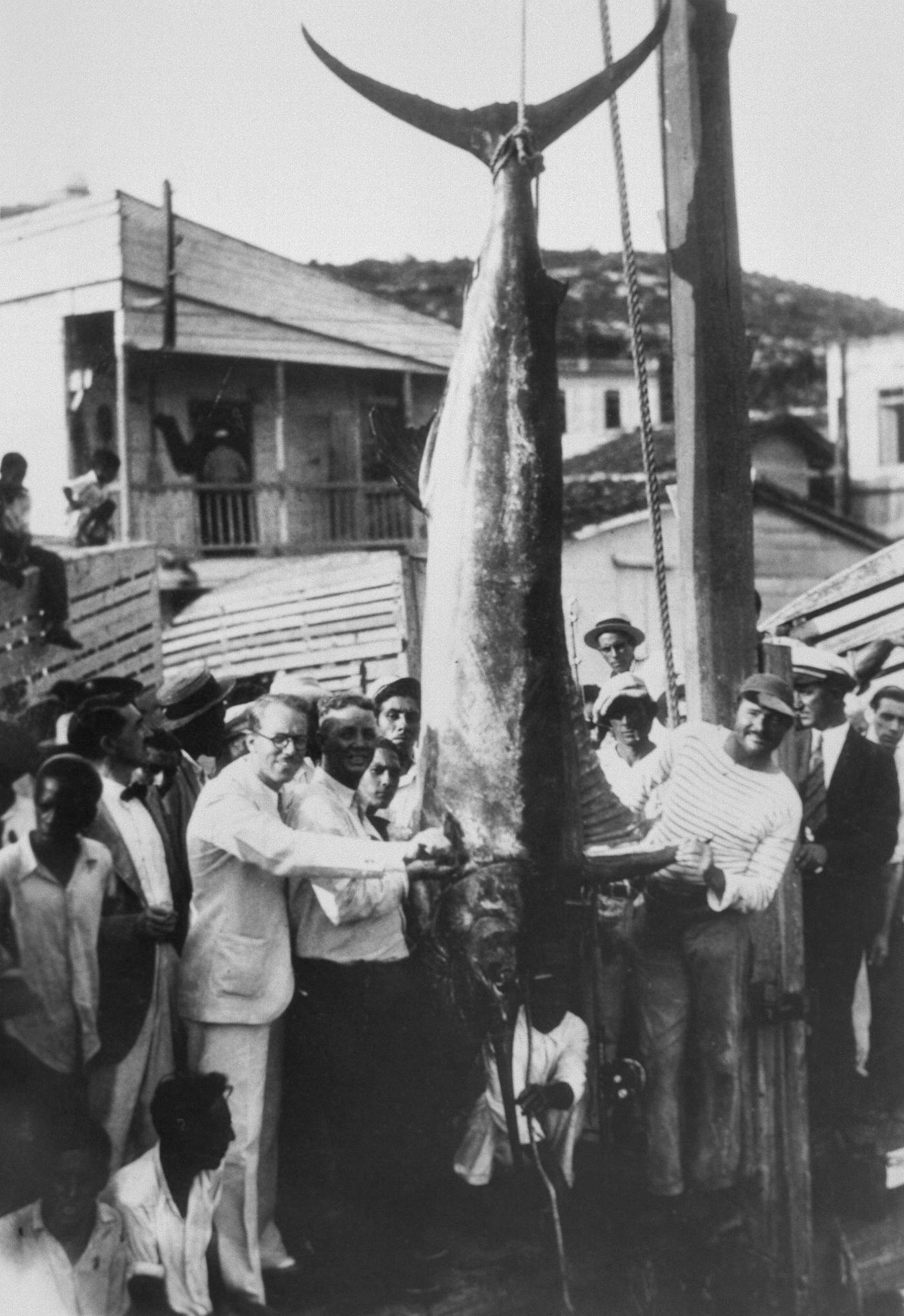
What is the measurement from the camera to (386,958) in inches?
176

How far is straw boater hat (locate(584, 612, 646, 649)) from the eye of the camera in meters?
6.30

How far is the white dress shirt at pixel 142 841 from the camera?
13.5 feet

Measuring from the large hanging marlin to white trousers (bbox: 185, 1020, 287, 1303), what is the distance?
77cm

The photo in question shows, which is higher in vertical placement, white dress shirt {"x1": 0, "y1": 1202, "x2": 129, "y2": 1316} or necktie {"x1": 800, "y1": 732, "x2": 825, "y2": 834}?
necktie {"x1": 800, "y1": 732, "x2": 825, "y2": 834}

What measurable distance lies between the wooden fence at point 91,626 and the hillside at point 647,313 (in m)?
16.1

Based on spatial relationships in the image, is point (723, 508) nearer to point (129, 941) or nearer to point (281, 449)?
point (129, 941)

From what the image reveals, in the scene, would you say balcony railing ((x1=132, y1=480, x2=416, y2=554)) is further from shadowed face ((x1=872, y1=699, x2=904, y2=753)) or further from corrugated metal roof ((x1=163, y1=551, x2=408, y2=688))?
shadowed face ((x1=872, y1=699, x2=904, y2=753))

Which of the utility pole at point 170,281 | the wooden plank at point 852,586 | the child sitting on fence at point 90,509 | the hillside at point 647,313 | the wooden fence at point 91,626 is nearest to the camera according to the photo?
the wooden fence at point 91,626

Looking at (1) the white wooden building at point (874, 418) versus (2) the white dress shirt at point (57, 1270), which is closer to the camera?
(2) the white dress shirt at point (57, 1270)

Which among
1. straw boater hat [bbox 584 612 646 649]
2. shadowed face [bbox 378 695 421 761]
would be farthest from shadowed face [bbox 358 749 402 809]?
straw boater hat [bbox 584 612 646 649]

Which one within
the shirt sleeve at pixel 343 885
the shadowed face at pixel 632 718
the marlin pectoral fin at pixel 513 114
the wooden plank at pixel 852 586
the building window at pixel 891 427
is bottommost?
the shirt sleeve at pixel 343 885

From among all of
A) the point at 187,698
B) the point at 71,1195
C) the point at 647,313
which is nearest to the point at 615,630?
the point at 187,698

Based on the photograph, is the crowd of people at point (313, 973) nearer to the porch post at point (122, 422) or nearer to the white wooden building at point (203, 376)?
the porch post at point (122, 422)

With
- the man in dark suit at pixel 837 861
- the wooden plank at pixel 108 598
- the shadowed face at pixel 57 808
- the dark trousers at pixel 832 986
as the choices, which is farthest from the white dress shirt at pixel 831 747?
the wooden plank at pixel 108 598
